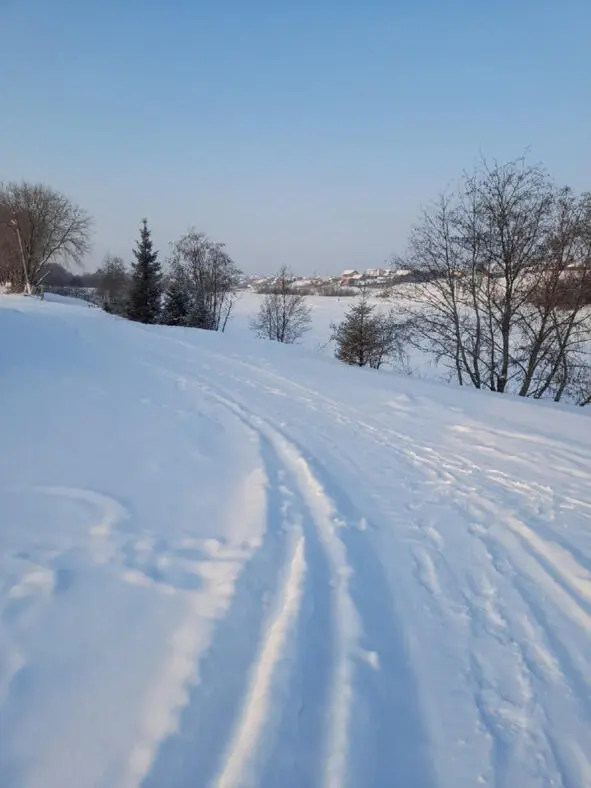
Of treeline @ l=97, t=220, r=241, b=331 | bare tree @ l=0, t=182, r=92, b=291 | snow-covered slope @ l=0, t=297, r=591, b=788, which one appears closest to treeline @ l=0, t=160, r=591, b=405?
Result: snow-covered slope @ l=0, t=297, r=591, b=788

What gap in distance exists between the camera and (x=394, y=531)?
3299 mm

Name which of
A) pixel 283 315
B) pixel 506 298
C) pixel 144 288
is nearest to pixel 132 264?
pixel 144 288

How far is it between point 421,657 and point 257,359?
9156 mm

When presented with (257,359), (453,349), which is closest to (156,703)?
(257,359)

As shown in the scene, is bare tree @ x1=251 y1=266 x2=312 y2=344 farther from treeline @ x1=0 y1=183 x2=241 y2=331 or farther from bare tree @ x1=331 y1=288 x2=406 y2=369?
bare tree @ x1=331 y1=288 x2=406 y2=369

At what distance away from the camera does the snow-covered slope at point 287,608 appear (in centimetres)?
168

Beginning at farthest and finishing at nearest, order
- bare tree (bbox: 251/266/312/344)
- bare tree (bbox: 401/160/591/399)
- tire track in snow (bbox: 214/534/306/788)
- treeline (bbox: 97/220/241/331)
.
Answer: bare tree (bbox: 251/266/312/344) < treeline (bbox: 97/220/241/331) < bare tree (bbox: 401/160/591/399) < tire track in snow (bbox: 214/534/306/788)

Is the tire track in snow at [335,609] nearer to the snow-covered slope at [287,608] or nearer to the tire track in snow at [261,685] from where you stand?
the snow-covered slope at [287,608]

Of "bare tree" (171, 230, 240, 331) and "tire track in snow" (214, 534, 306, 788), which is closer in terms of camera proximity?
"tire track in snow" (214, 534, 306, 788)

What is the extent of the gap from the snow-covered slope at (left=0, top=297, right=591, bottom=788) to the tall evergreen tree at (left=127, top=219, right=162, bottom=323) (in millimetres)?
24433

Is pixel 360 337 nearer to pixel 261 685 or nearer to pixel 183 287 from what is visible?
pixel 183 287

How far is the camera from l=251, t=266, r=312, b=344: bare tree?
34.7 metres

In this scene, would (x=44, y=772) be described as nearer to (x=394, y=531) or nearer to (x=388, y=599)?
(x=388, y=599)

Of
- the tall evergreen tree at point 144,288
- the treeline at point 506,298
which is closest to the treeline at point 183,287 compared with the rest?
the tall evergreen tree at point 144,288
